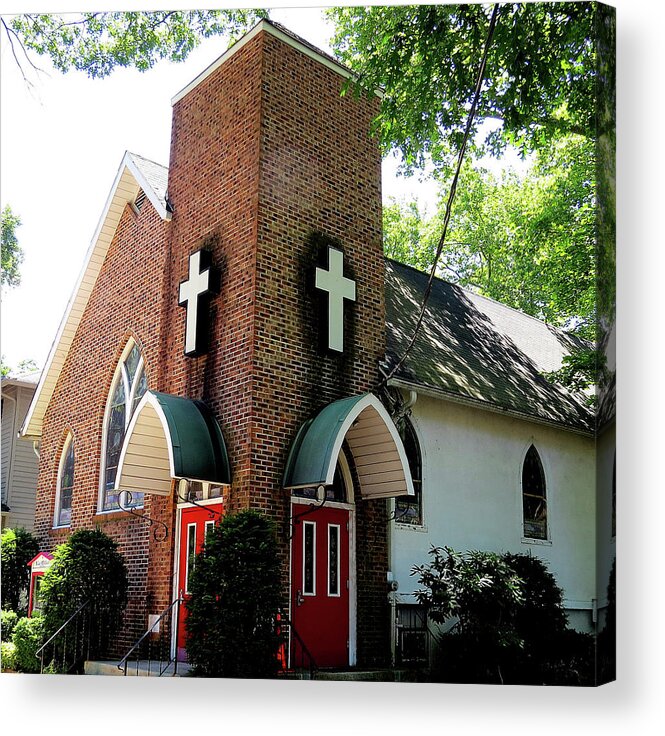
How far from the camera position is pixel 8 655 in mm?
9094

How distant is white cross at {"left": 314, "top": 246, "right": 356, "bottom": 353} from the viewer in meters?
→ 9.09

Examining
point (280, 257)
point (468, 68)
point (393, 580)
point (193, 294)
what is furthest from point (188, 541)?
point (468, 68)

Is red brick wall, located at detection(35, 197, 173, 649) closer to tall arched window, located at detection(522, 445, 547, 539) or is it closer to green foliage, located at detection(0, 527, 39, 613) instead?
green foliage, located at detection(0, 527, 39, 613)

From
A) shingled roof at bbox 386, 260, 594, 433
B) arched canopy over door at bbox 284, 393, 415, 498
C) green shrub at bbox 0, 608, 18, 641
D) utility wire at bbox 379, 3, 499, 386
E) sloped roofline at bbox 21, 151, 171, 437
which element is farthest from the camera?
sloped roofline at bbox 21, 151, 171, 437

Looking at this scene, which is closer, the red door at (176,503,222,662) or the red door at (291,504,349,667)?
the red door at (291,504,349,667)

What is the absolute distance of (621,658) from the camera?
7426 millimetres

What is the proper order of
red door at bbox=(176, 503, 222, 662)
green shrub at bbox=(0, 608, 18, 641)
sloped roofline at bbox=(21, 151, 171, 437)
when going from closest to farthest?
red door at bbox=(176, 503, 222, 662)
green shrub at bbox=(0, 608, 18, 641)
sloped roofline at bbox=(21, 151, 171, 437)

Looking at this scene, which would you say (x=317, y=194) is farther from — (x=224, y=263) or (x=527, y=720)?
(x=527, y=720)

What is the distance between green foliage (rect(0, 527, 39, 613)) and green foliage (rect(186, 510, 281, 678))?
2.50 metres

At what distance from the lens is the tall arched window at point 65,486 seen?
10727 millimetres

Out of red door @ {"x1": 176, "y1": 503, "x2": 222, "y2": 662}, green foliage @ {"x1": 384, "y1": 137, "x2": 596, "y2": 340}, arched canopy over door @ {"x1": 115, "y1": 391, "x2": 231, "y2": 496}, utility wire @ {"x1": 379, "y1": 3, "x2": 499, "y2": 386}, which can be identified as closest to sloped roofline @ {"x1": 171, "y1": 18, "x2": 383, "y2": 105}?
utility wire @ {"x1": 379, "y1": 3, "x2": 499, "y2": 386}

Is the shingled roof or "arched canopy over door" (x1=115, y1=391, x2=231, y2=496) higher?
the shingled roof

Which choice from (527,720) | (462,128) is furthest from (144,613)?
(462,128)

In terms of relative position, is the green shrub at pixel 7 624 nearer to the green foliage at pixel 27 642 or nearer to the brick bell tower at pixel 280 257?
the green foliage at pixel 27 642
